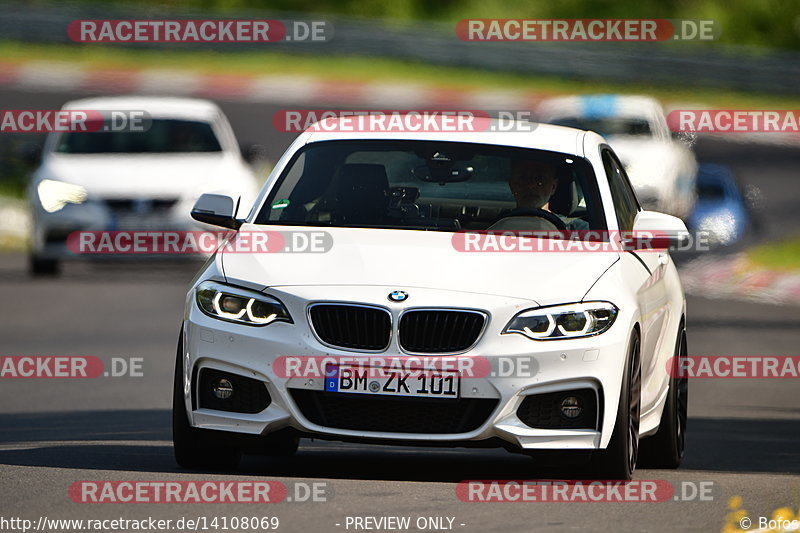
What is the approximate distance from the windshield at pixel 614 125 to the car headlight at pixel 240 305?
18425 millimetres

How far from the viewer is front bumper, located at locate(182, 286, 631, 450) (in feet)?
27.1

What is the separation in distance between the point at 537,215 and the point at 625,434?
131 centimetres

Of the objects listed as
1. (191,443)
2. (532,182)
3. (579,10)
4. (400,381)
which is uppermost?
(532,182)

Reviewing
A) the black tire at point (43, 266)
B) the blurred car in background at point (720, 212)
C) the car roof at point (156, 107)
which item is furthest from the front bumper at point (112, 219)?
the blurred car in background at point (720, 212)

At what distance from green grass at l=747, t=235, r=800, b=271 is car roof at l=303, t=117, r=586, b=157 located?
15819 mm

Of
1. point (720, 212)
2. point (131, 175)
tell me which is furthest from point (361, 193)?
point (720, 212)

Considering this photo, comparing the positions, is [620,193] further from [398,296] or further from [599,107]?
[599,107]

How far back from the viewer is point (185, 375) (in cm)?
869

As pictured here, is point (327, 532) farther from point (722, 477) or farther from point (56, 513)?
point (722, 477)

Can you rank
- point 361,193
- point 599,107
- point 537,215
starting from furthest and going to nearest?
point 599,107
point 361,193
point 537,215

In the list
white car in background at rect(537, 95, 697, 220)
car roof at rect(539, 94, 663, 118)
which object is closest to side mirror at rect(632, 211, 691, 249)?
white car in background at rect(537, 95, 697, 220)

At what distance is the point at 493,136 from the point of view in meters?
9.86

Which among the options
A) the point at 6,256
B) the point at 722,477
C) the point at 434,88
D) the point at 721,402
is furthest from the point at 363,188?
the point at 434,88

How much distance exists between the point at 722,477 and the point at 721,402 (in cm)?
453
